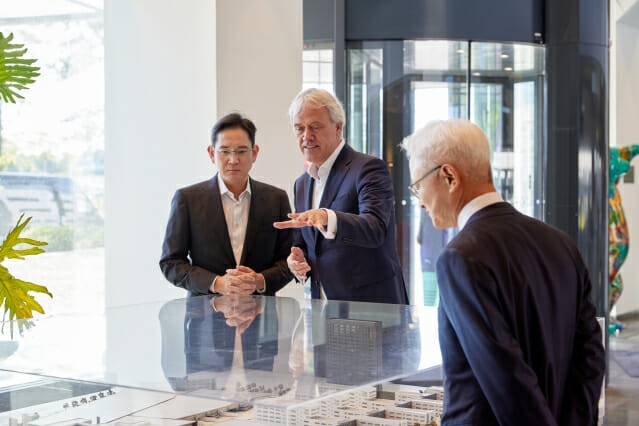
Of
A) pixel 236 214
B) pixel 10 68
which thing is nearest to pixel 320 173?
pixel 236 214

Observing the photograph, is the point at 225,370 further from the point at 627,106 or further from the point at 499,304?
the point at 627,106

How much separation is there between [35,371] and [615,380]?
277 inches

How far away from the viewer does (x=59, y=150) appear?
6.03 meters

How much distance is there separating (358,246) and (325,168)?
0.36 metres

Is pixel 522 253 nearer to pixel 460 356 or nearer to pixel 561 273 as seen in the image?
pixel 561 273

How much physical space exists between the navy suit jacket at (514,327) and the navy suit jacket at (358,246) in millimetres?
1459

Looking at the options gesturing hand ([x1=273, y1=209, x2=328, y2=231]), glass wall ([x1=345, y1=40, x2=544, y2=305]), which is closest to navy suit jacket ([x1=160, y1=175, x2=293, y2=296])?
gesturing hand ([x1=273, y1=209, x2=328, y2=231])

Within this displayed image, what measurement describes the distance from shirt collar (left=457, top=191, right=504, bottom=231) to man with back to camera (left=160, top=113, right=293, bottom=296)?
1.66m

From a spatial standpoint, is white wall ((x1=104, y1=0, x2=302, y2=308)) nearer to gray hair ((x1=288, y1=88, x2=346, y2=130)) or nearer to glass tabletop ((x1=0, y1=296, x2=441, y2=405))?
gray hair ((x1=288, y1=88, x2=346, y2=130))

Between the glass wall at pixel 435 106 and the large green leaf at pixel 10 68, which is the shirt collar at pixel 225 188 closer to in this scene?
the large green leaf at pixel 10 68

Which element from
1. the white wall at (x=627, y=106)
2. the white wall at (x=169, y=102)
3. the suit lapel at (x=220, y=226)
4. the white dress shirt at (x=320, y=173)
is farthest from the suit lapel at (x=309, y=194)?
the white wall at (x=627, y=106)

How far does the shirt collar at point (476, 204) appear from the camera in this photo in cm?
196

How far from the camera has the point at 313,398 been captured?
1787 mm

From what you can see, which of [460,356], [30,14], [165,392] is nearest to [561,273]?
[460,356]
